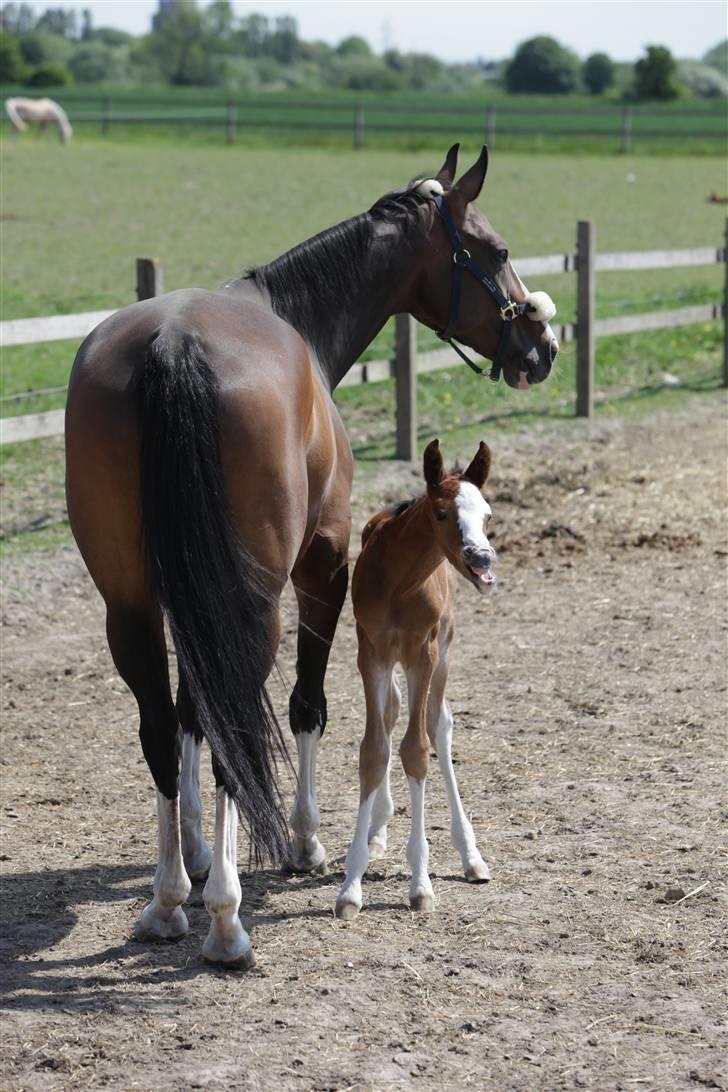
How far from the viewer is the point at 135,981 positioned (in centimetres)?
364

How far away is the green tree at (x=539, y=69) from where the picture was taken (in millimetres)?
88312

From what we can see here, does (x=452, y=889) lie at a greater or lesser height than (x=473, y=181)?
lesser

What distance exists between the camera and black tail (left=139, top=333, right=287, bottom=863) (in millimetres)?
3518

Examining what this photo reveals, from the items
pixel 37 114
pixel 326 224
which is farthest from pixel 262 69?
pixel 326 224

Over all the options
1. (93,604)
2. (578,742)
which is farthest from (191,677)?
(93,604)

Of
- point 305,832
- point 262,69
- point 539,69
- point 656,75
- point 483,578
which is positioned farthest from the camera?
point 262,69

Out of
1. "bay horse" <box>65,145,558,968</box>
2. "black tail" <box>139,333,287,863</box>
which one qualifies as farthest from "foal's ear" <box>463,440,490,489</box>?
"black tail" <box>139,333,287,863</box>

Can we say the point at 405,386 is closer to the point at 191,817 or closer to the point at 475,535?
the point at 191,817

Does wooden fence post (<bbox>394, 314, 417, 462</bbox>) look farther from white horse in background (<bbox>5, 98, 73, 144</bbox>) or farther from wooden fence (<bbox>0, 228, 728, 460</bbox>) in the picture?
white horse in background (<bbox>5, 98, 73, 144</bbox>)

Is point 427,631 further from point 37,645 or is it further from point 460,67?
point 460,67

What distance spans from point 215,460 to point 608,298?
13.2 m

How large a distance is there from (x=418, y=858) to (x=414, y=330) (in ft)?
20.6

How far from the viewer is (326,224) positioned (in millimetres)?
19234

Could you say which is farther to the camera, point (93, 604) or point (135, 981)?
point (93, 604)
